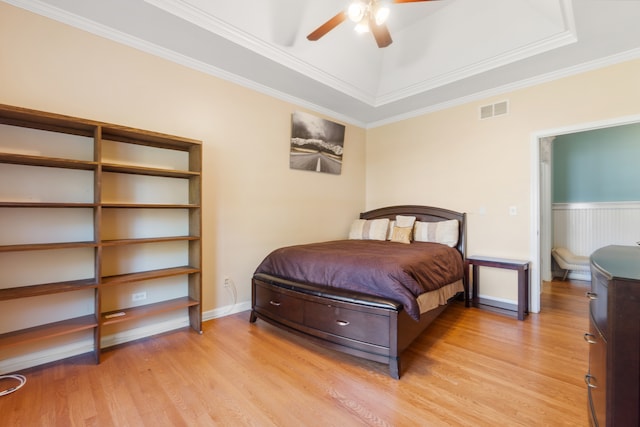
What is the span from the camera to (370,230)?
4227mm

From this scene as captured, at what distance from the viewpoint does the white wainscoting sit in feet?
13.8

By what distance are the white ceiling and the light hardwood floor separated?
2747 millimetres

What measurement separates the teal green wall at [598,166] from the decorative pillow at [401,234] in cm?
320

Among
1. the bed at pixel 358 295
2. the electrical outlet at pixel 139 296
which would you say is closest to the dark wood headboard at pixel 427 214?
the bed at pixel 358 295

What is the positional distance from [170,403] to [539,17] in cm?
436

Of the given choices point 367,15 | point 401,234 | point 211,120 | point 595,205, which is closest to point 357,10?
point 367,15

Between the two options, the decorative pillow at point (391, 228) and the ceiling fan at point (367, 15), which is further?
the decorative pillow at point (391, 228)

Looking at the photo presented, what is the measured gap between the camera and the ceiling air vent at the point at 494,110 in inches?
139

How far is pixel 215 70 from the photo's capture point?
10.1 ft

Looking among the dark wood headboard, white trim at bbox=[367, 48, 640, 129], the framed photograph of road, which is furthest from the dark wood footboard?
white trim at bbox=[367, 48, 640, 129]

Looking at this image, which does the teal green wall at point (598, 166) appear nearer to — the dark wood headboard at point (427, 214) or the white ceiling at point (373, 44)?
the white ceiling at point (373, 44)

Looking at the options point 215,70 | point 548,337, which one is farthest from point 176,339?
point 548,337

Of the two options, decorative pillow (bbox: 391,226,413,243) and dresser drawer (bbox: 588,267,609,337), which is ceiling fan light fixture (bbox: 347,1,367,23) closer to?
dresser drawer (bbox: 588,267,609,337)

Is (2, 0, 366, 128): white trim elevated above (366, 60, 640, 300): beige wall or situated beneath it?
elevated above
